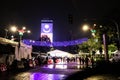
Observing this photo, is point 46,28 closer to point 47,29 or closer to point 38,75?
point 47,29

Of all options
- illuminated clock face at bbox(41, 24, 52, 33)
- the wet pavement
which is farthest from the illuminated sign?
the wet pavement

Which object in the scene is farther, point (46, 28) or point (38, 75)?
point (46, 28)

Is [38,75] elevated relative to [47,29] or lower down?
lower down

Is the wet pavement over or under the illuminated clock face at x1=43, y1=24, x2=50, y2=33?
under

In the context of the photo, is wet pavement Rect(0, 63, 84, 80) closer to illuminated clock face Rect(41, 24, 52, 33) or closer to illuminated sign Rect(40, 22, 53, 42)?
illuminated sign Rect(40, 22, 53, 42)

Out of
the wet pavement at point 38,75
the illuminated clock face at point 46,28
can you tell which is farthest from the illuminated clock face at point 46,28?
the wet pavement at point 38,75

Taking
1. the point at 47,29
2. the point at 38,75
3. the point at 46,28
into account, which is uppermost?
the point at 46,28

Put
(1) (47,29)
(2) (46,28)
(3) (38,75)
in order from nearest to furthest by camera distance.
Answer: (3) (38,75), (1) (47,29), (2) (46,28)

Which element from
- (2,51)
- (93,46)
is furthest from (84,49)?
(2,51)

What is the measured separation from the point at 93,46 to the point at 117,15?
21.6 m

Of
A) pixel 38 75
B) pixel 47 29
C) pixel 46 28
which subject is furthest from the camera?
pixel 46 28

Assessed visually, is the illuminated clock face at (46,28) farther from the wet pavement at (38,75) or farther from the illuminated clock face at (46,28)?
the wet pavement at (38,75)

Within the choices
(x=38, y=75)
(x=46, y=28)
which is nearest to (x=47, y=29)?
(x=46, y=28)

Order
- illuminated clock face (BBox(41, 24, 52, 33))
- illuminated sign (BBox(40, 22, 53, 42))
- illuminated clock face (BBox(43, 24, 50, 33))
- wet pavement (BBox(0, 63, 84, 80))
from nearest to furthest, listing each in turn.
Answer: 1. wet pavement (BBox(0, 63, 84, 80))
2. illuminated sign (BBox(40, 22, 53, 42))
3. illuminated clock face (BBox(41, 24, 52, 33))
4. illuminated clock face (BBox(43, 24, 50, 33))
